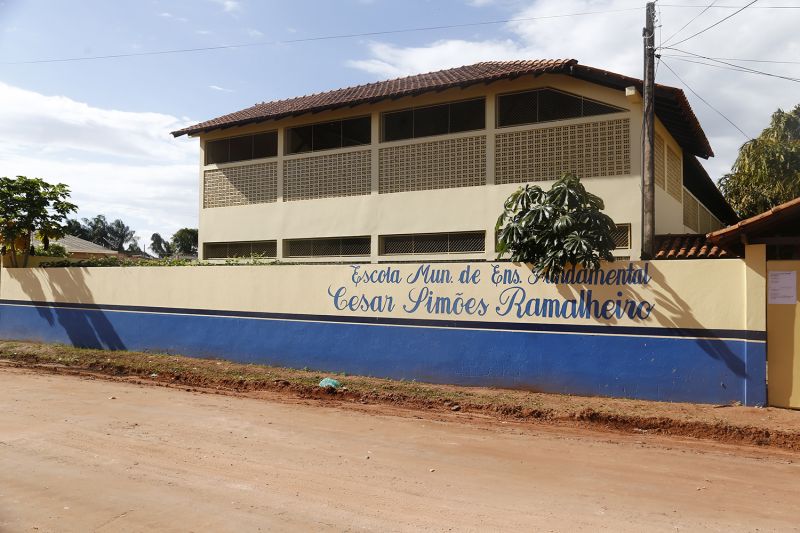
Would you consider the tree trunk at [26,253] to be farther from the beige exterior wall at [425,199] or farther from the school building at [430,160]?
the beige exterior wall at [425,199]

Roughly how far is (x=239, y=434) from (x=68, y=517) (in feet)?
9.75

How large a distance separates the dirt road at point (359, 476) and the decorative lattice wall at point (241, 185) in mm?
9632

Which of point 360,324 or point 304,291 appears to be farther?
point 304,291

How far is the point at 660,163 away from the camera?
544 inches

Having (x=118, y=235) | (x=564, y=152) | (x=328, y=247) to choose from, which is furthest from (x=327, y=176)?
(x=118, y=235)

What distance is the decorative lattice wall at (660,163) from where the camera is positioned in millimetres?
13484

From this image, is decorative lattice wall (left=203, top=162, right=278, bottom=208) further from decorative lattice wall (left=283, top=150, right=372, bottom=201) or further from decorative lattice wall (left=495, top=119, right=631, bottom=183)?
decorative lattice wall (left=495, top=119, right=631, bottom=183)

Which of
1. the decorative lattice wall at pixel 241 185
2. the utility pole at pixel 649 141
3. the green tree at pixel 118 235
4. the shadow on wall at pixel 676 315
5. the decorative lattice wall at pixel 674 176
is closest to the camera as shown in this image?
the shadow on wall at pixel 676 315

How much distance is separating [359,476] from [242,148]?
14.3 m

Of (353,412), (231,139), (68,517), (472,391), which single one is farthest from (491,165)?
(68,517)

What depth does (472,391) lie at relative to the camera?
10383 millimetres

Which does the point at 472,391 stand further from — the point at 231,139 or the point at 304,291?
the point at 231,139

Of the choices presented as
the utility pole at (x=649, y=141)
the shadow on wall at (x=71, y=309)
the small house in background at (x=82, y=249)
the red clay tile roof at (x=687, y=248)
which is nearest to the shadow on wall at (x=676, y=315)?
the utility pole at (x=649, y=141)

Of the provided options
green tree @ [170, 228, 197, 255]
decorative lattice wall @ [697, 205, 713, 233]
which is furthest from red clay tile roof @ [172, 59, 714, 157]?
green tree @ [170, 228, 197, 255]
